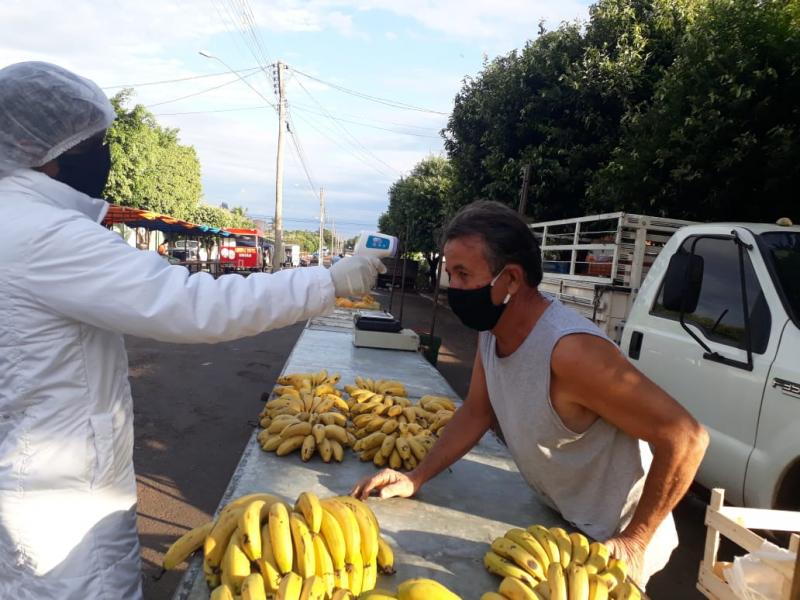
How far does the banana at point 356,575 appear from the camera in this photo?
160cm

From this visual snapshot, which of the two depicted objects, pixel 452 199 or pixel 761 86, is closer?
pixel 761 86

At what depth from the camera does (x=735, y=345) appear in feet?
11.8

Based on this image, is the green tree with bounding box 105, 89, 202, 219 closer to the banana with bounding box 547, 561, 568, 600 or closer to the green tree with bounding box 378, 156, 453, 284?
the green tree with bounding box 378, 156, 453, 284

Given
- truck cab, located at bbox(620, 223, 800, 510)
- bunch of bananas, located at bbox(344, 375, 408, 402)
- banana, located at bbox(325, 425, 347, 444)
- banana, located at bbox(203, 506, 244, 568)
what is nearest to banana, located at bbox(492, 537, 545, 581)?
banana, located at bbox(203, 506, 244, 568)

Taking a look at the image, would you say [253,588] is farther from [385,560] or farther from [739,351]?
[739,351]

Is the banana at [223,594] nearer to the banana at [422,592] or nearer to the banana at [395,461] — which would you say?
the banana at [422,592]

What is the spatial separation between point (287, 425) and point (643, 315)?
3078 millimetres

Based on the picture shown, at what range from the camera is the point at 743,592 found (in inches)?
67.4

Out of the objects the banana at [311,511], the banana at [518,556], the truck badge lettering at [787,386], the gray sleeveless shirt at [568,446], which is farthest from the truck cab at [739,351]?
the banana at [311,511]

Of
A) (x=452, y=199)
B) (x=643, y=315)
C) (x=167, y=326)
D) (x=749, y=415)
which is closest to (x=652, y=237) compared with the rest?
(x=643, y=315)

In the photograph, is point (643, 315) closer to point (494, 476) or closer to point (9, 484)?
point (494, 476)

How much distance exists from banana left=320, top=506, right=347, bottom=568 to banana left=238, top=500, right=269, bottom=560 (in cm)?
19

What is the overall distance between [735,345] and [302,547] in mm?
3219

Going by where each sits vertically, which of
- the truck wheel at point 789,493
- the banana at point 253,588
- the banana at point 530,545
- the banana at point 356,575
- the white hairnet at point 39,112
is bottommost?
the truck wheel at point 789,493
